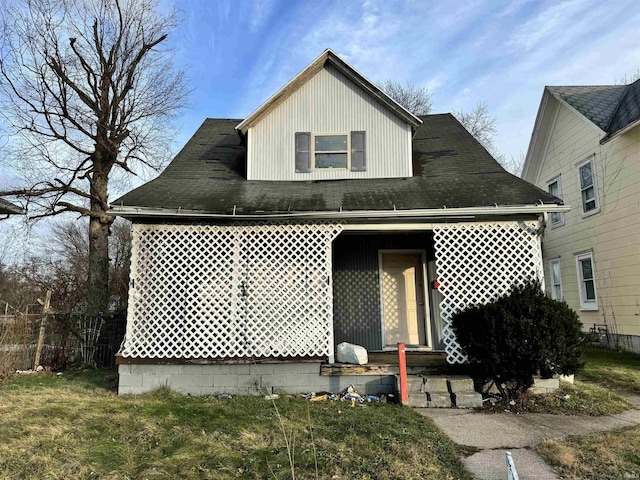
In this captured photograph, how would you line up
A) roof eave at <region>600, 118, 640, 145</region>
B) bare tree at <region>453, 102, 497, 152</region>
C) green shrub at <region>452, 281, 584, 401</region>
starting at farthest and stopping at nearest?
bare tree at <region>453, 102, 497, 152</region> < roof eave at <region>600, 118, 640, 145</region> < green shrub at <region>452, 281, 584, 401</region>

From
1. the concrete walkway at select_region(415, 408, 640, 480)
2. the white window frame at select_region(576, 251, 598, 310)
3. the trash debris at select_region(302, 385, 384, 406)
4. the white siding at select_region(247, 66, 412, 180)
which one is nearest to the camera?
the concrete walkway at select_region(415, 408, 640, 480)

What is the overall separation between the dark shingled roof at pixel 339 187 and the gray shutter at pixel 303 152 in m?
0.36

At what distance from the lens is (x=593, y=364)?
8.54m

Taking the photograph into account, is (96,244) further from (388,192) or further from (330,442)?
(330,442)

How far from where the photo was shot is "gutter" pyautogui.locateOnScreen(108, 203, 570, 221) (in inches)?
256

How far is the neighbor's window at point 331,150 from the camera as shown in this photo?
839cm

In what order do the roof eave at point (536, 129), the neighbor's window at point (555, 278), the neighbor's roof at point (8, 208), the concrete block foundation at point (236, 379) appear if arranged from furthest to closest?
the roof eave at point (536, 129)
the neighbor's window at point (555, 278)
the neighbor's roof at point (8, 208)
the concrete block foundation at point (236, 379)

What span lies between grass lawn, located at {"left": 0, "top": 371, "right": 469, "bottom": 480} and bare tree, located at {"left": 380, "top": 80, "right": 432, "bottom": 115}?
904 inches

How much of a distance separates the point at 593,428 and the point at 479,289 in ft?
8.17

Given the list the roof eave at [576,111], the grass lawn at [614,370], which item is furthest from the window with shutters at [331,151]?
the roof eave at [576,111]

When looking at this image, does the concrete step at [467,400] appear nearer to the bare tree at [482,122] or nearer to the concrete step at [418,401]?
the concrete step at [418,401]

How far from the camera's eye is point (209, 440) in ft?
14.1

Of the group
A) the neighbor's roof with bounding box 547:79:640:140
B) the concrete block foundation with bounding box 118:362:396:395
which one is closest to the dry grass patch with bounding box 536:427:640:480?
the concrete block foundation with bounding box 118:362:396:395

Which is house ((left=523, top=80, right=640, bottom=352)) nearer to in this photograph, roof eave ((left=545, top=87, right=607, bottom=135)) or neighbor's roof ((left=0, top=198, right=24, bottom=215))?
roof eave ((left=545, top=87, right=607, bottom=135))
